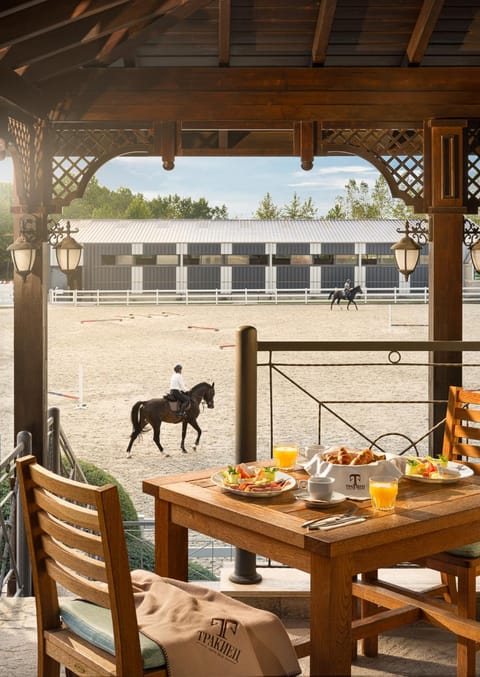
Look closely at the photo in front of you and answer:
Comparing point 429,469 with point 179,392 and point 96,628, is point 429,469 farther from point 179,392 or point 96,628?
point 179,392

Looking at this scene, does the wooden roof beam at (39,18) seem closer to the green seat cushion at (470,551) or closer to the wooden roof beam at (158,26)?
the wooden roof beam at (158,26)

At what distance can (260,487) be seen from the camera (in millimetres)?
2152

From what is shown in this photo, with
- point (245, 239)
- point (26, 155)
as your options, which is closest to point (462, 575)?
point (26, 155)

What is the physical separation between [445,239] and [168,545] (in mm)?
3247

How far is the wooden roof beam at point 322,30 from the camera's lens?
4582 mm

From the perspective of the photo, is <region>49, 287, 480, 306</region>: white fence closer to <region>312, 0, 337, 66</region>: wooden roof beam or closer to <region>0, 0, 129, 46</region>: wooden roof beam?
<region>312, 0, 337, 66</region>: wooden roof beam

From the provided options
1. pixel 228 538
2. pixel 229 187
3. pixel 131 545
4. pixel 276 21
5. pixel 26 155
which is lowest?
pixel 131 545

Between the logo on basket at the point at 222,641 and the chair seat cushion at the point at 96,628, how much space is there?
0.10 meters

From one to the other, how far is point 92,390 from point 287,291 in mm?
11190

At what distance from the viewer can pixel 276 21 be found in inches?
191

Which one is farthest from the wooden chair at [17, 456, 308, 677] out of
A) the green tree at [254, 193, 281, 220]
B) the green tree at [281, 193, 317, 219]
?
the green tree at [281, 193, 317, 219]

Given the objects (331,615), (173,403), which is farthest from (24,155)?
(173,403)

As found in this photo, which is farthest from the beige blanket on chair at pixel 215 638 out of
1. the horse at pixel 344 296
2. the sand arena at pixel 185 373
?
the horse at pixel 344 296

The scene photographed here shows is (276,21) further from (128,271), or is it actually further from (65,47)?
(128,271)
